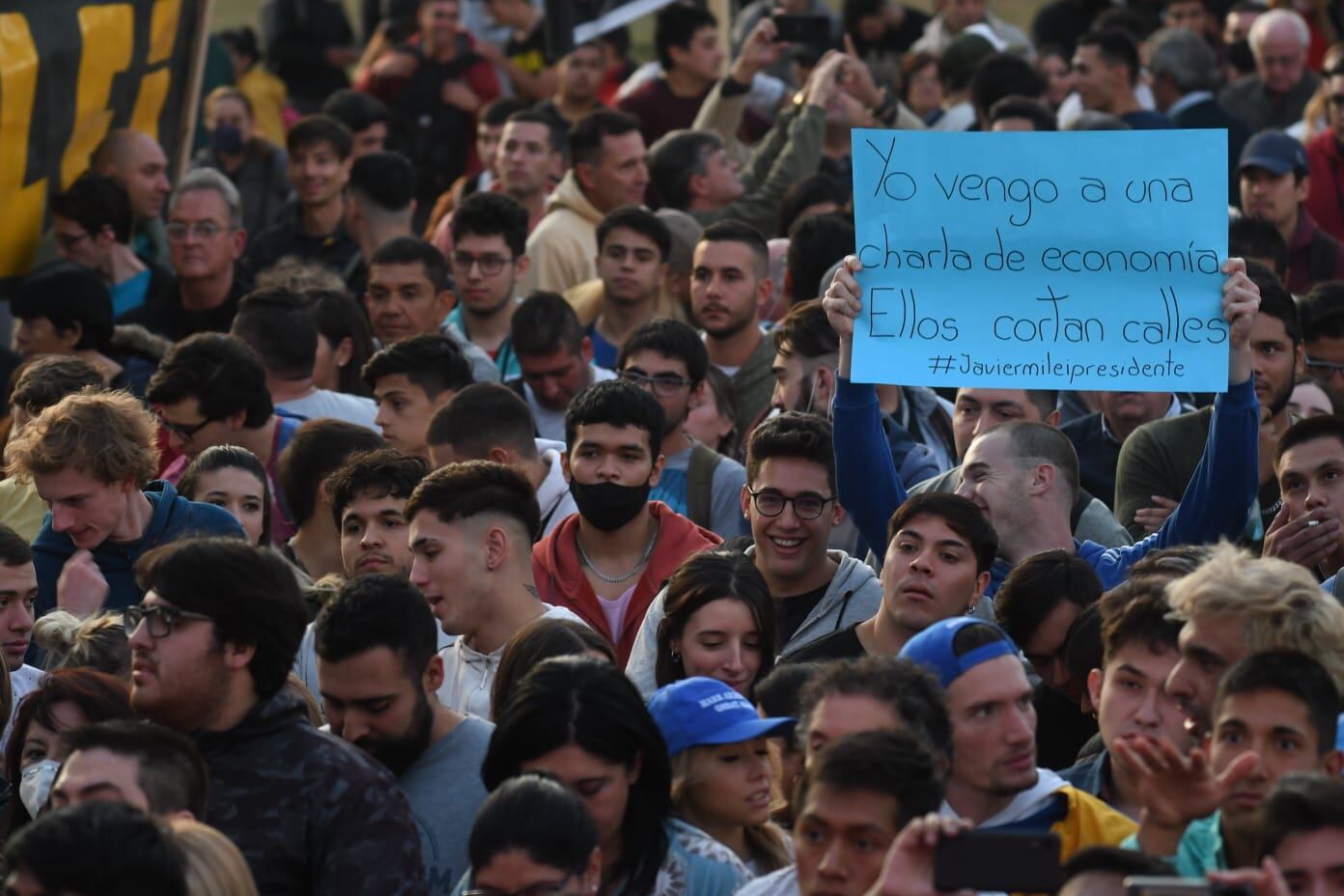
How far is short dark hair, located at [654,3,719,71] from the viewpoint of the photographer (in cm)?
1480

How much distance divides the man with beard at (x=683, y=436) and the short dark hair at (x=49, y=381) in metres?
1.96

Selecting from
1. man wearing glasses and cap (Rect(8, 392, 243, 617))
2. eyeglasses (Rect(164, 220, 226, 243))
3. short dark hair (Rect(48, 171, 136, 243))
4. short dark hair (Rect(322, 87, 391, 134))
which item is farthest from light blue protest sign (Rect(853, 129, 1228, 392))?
short dark hair (Rect(322, 87, 391, 134))

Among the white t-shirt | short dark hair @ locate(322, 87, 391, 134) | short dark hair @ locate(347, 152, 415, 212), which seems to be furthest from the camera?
short dark hair @ locate(322, 87, 391, 134)

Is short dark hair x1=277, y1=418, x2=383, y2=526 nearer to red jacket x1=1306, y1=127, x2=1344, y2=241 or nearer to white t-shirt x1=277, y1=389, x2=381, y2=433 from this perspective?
white t-shirt x1=277, y1=389, x2=381, y2=433

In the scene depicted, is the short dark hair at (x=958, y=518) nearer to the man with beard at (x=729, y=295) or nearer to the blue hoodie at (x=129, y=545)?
the blue hoodie at (x=129, y=545)

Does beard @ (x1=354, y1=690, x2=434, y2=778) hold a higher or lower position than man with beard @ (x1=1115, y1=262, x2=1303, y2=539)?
lower

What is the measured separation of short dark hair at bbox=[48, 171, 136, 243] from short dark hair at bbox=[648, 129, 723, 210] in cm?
276

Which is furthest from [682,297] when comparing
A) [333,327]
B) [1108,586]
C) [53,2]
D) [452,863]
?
[452,863]

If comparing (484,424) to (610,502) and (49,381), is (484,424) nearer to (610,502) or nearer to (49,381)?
(610,502)

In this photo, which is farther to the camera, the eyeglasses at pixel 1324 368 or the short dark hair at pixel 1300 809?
the eyeglasses at pixel 1324 368

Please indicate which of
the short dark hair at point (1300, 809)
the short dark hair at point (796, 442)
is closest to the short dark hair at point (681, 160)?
the short dark hair at point (796, 442)

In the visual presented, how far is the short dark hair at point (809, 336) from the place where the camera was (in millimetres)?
8375

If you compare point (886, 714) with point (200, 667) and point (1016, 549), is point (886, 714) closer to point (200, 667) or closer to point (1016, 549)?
point (200, 667)

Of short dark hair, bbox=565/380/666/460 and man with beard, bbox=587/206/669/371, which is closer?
short dark hair, bbox=565/380/666/460
